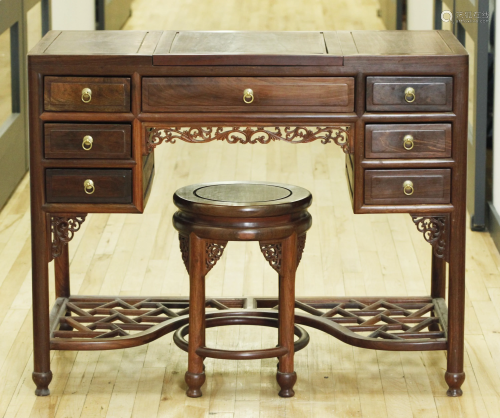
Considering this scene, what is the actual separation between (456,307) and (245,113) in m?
0.77

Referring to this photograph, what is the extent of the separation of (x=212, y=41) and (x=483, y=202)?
6.04ft

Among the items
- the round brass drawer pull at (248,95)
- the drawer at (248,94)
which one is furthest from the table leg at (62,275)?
the round brass drawer pull at (248,95)

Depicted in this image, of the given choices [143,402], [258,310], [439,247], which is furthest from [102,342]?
[439,247]

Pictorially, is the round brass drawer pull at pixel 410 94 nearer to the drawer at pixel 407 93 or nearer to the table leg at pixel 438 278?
the drawer at pixel 407 93

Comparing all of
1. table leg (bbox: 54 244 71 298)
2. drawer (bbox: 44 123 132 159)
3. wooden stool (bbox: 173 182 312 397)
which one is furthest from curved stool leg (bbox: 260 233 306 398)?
table leg (bbox: 54 244 71 298)

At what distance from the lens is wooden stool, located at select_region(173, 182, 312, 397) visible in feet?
7.59

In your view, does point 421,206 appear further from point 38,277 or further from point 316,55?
point 38,277

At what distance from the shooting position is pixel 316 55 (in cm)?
226

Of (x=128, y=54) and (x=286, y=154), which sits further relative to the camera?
(x=286, y=154)

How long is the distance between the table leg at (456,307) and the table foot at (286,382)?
1.38 ft

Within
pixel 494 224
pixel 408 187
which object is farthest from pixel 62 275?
pixel 494 224

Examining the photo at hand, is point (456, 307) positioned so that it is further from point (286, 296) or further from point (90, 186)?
point (90, 186)

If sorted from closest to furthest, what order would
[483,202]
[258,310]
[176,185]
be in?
1. [258,310]
2. [483,202]
3. [176,185]

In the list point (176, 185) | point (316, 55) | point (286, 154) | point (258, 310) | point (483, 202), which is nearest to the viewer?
point (316, 55)
